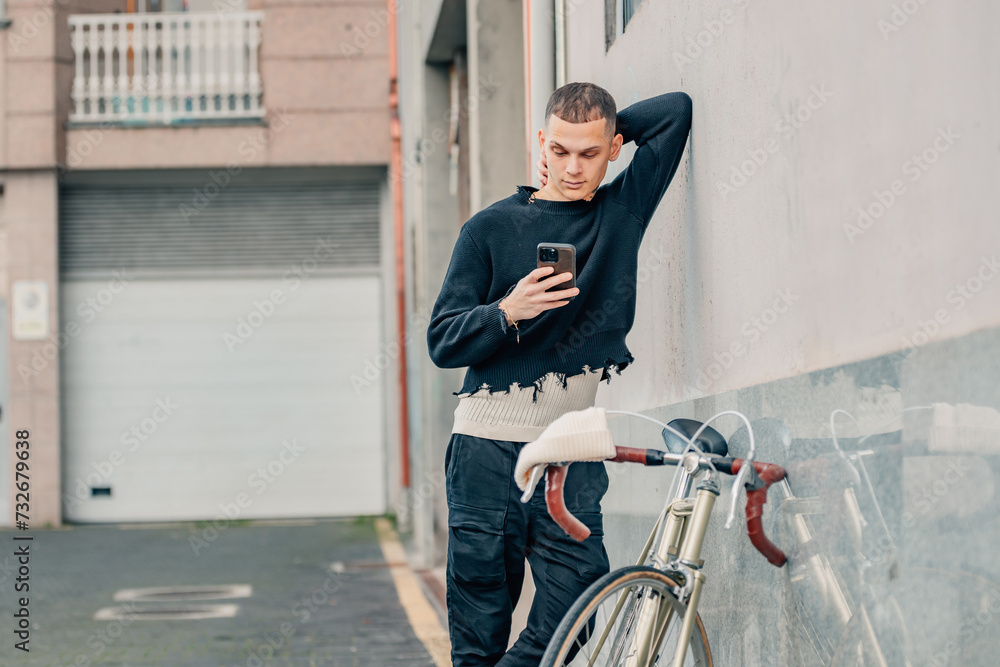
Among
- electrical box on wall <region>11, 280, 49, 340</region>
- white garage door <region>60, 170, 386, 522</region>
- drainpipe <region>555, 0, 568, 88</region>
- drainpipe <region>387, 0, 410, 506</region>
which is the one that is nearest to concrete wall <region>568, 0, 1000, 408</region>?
drainpipe <region>555, 0, 568, 88</region>

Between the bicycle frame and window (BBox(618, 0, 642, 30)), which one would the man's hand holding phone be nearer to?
the bicycle frame

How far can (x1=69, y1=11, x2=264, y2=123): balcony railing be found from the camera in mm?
12953

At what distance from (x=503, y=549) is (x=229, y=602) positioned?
5.03m

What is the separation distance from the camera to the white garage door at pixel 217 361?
13.3 metres

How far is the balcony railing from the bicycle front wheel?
38.1 feet

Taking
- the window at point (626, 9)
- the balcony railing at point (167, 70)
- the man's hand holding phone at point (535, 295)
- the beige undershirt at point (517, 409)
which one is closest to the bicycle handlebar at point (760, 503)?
the man's hand holding phone at point (535, 295)

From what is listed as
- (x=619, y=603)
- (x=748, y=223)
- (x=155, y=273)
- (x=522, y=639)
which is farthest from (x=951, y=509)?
(x=155, y=273)

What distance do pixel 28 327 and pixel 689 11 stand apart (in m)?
11.4

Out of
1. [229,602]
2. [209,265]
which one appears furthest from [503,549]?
[209,265]

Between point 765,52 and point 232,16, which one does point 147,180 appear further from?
point 765,52

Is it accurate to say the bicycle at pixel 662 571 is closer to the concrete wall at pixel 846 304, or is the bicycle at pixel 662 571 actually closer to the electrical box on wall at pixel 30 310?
the concrete wall at pixel 846 304

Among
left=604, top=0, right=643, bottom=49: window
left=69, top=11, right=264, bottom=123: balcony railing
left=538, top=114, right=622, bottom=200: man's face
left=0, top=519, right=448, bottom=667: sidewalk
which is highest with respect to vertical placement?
left=69, top=11, right=264, bottom=123: balcony railing

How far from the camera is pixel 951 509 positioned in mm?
1784

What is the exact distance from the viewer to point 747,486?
2.18m
